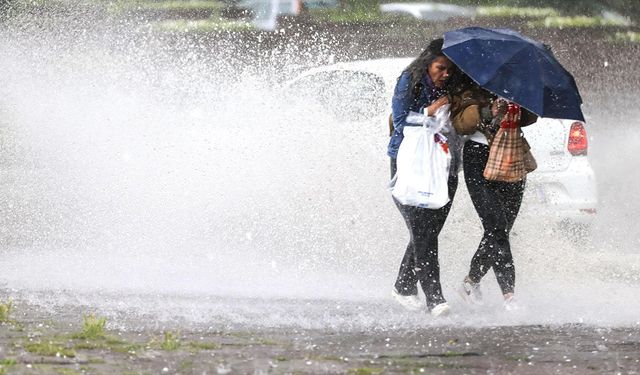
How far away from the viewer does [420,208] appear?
807 cm

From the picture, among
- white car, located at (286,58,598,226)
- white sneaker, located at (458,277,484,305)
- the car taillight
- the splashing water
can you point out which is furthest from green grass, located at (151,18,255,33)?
white sneaker, located at (458,277,484,305)

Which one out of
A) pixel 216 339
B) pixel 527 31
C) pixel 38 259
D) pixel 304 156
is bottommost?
pixel 216 339

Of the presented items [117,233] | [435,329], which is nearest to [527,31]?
[117,233]

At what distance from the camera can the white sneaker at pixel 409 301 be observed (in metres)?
8.23

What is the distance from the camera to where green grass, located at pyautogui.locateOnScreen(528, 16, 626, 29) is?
88.4ft

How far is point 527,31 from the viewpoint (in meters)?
25.6

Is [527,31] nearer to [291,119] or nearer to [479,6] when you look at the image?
[479,6]

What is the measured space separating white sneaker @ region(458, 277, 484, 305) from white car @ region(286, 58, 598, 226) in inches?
78.4

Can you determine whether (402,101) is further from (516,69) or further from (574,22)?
(574,22)

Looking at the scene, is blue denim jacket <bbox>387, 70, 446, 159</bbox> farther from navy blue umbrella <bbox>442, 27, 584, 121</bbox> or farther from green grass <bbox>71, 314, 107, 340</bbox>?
green grass <bbox>71, 314, 107, 340</bbox>

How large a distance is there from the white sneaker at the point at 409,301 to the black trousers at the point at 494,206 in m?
0.53

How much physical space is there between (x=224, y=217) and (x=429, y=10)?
16.4 meters

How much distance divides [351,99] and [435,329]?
Answer: 12.9 ft

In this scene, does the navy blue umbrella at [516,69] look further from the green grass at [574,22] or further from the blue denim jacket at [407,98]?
the green grass at [574,22]
